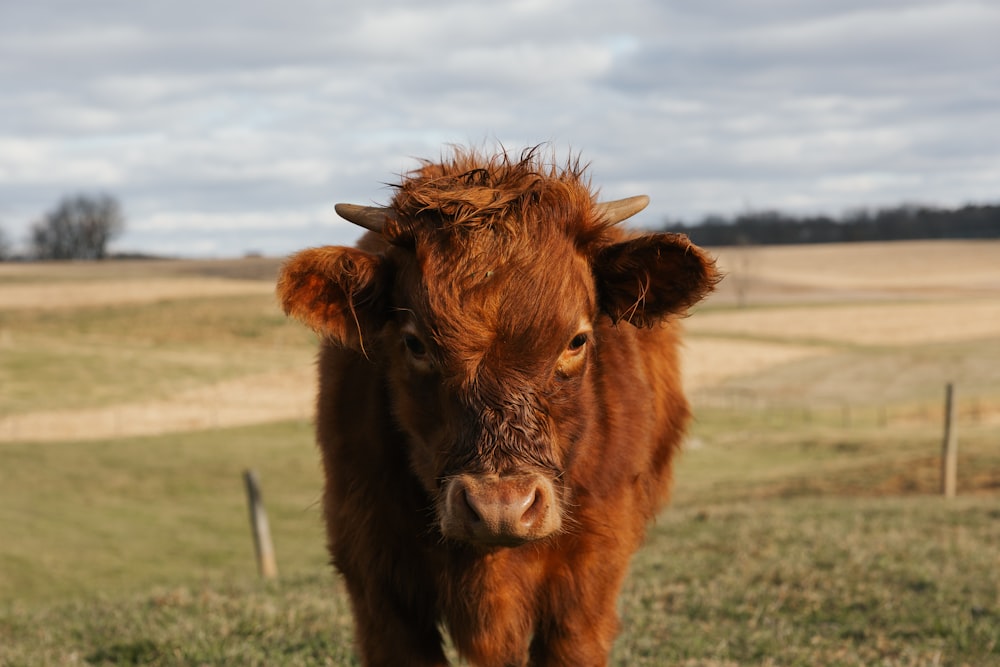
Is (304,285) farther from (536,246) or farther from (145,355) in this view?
(145,355)

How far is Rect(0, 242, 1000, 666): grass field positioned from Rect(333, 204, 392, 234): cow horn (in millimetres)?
2840

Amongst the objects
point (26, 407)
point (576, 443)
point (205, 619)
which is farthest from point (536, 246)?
point (26, 407)

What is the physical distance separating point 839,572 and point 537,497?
5552 millimetres

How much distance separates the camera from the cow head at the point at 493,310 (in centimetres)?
389

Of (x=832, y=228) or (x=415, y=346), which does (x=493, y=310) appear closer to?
(x=415, y=346)

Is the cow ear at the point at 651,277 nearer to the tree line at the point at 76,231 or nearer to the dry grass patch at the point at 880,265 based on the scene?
the dry grass patch at the point at 880,265

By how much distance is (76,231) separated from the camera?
12669 centimetres

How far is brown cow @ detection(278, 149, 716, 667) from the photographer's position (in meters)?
4.04

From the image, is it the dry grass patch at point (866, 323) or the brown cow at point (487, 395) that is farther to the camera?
the dry grass patch at point (866, 323)

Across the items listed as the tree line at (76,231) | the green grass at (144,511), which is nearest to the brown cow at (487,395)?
the green grass at (144,511)

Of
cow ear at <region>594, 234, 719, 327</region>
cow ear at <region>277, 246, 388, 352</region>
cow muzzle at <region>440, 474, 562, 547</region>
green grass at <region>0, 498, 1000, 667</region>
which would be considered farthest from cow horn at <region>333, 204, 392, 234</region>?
green grass at <region>0, 498, 1000, 667</region>

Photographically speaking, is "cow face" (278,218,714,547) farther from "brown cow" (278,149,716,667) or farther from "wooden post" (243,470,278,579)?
"wooden post" (243,470,278,579)

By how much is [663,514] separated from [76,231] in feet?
404

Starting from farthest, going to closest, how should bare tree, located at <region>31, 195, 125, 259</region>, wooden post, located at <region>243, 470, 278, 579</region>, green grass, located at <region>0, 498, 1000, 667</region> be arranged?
bare tree, located at <region>31, 195, 125, 259</region>
wooden post, located at <region>243, 470, 278, 579</region>
green grass, located at <region>0, 498, 1000, 667</region>
